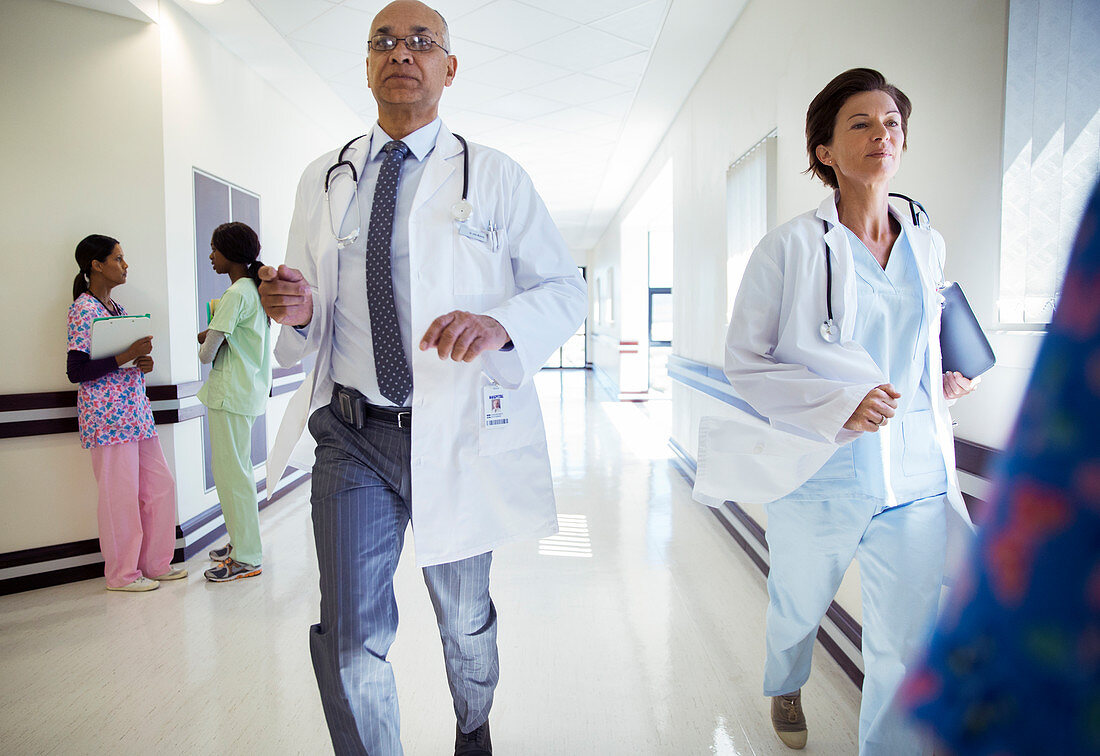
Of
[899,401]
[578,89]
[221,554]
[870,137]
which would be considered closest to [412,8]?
[870,137]

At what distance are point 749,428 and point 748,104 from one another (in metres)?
2.71

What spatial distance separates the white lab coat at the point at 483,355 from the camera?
1566 millimetres

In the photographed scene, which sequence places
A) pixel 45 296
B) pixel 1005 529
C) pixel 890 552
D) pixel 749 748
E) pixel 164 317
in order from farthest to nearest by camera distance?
pixel 164 317 → pixel 45 296 → pixel 749 748 → pixel 890 552 → pixel 1005 529

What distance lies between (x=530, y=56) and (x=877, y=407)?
12.5 ft

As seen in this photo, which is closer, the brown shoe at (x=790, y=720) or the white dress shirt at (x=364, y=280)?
the white dress shirt at (x=364, y=280)

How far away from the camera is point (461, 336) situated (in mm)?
1362

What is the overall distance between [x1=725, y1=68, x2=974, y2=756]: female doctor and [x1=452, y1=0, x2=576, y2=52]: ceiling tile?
257 centimetres

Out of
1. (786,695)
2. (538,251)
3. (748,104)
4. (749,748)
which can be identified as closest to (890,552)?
(786,695)

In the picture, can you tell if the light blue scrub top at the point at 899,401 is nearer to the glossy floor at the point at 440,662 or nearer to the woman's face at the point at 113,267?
the glossy floor at the point at 440,662

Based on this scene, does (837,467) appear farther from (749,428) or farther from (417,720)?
(417,720)

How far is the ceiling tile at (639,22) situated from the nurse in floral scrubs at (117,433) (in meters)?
2.97

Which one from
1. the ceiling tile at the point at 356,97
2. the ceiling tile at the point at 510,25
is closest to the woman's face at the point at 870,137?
the ceiling tile at the point at 510,25

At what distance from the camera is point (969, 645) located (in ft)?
1.05

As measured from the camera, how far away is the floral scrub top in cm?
312
